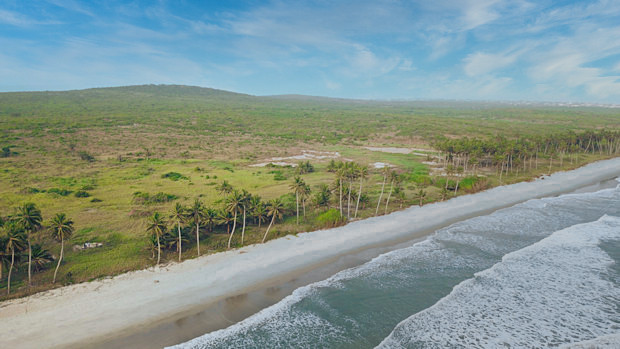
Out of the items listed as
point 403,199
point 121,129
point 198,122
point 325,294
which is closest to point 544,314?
point 325,294

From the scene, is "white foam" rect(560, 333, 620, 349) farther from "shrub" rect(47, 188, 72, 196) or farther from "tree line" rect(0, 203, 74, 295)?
"shrub" rect(47, 188, 72, 196)

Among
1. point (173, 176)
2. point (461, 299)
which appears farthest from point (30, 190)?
point (461, 299)

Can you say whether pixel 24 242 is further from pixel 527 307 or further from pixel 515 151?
pixel 515 151

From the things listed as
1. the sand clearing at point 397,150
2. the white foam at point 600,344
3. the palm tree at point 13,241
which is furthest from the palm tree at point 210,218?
the sand clearing at point 397,150

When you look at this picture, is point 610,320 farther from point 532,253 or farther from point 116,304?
point 116,304

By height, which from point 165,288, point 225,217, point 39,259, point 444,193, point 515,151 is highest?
point 515,151

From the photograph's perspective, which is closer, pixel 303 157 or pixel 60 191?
pixel 60 191
